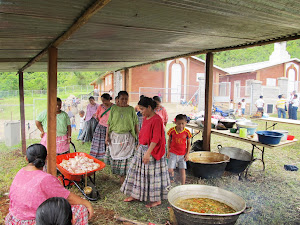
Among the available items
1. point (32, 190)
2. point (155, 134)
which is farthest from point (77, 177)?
point (32, 190)

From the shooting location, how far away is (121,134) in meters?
4.62

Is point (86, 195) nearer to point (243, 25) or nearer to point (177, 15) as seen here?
point (177, 15)

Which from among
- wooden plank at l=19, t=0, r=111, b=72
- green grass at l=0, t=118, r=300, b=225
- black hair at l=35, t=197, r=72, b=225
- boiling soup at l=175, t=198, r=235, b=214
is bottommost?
green grass at l=0, t=118, r=300, b=225

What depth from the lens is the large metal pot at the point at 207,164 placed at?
192 inches

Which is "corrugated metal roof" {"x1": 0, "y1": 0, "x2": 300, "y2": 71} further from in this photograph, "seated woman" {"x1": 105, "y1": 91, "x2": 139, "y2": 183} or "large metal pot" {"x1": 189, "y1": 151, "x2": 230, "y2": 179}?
"large metal pot" {"x1": 189, "y1": 151, "x2": 230, "y2": 179}

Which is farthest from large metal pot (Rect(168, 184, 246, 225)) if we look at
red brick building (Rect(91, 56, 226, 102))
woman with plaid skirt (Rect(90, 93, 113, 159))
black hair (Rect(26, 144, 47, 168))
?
red brick building (Rect(91, 56, 226, 102))

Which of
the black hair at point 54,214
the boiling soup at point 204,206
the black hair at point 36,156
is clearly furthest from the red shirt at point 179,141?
the black hair at point 54,214

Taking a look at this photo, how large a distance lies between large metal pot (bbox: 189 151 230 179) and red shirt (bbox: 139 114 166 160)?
1515 millimetres

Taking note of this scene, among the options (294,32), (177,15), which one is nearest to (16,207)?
(177,15)

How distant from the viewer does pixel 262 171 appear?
574 cm

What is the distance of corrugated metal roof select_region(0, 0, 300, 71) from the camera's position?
85.9 inches

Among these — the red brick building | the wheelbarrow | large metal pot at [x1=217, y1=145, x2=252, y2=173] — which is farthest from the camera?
the red brick building

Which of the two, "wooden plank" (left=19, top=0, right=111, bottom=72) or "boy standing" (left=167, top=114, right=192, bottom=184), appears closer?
"wooden plank" (left=19, top=0, right=111, bottom=72)

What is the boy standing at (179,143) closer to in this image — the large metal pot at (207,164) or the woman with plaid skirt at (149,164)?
the large metal pot at (207,164)
